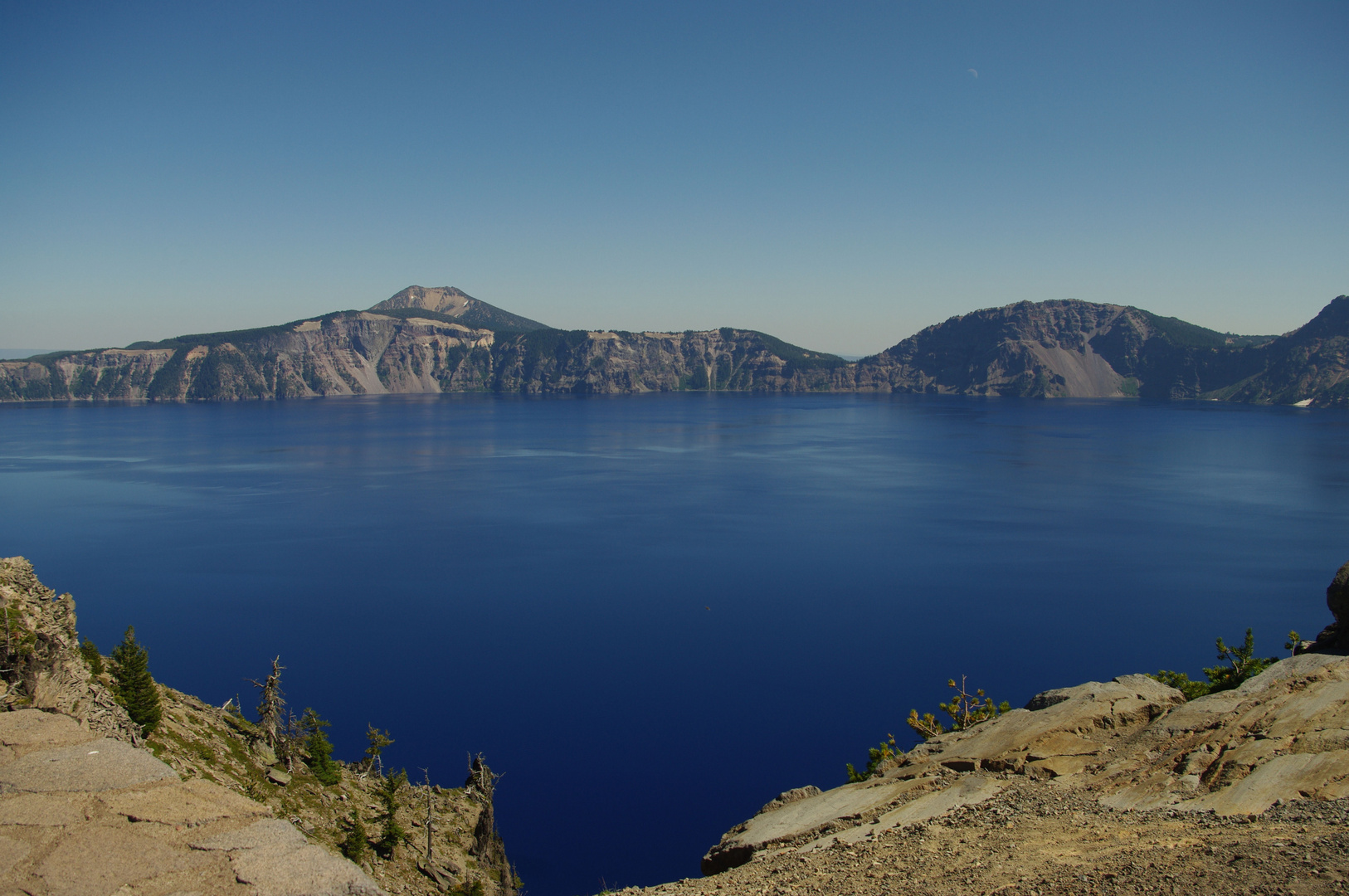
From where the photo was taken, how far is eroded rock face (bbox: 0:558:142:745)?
1819cm

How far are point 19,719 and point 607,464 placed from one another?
12434cm

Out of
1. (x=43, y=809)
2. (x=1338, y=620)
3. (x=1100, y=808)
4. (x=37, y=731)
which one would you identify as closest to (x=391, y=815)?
(x=37, y=731)

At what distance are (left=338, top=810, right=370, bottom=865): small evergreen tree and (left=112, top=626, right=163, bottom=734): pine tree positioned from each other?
683cm

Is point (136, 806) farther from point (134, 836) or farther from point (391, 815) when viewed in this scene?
point (391, 815)

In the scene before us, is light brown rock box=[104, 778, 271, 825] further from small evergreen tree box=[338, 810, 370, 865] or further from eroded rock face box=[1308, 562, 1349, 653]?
eroded rock face box=[1308, 562, 1349, 653]

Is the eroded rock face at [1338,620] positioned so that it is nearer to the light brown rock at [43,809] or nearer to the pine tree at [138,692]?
the light brown rock at [43,809]

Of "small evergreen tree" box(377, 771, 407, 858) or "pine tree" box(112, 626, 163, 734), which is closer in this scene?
"pine tree" box(112, 626, 163, 734)

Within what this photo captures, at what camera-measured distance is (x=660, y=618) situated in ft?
189

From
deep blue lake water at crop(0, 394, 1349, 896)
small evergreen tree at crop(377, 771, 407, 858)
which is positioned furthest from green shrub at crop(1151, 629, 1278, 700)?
small evergreen tree at crop(377, 771, 407, 858)

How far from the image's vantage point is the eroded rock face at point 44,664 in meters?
18.2

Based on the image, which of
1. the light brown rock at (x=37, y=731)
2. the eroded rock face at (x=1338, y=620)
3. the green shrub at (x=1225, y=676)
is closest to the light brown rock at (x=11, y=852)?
the light brown rock at (x=37, y=731)

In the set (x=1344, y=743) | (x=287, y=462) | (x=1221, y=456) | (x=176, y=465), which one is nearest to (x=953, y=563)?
(x=1344, y=743)

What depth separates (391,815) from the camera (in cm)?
2670

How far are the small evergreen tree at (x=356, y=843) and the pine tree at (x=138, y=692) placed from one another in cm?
683
